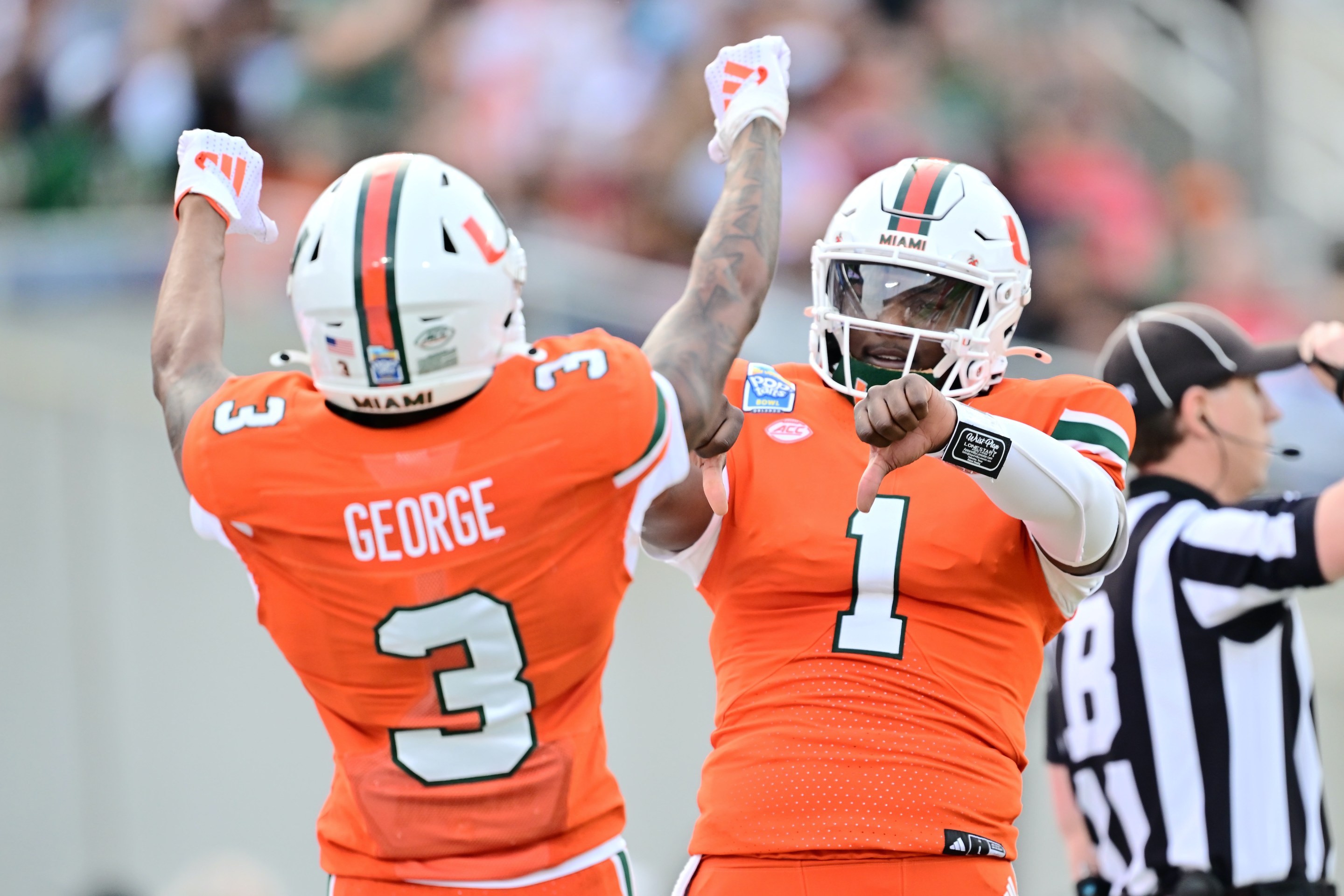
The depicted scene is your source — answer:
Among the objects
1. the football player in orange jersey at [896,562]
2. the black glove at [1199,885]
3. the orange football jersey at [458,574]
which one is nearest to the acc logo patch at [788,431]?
the football player in orange jersey at [896,562]

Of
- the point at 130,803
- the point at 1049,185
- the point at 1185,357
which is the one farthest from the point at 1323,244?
the point at 130,803

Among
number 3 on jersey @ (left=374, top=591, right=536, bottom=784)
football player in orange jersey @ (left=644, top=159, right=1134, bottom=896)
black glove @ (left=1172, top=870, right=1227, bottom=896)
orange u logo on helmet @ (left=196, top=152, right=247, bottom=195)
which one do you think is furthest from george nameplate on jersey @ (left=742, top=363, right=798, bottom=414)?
black glove @ (left=1172, top=870, right=1227, bottom=896)

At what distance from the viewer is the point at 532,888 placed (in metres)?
2.63

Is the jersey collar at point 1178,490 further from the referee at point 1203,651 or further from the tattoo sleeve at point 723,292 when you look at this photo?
the tattoo sleeve at point 723,292

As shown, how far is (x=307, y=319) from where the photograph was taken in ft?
8.52

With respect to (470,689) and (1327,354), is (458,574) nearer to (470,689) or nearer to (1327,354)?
(470,689)

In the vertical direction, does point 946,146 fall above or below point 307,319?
above

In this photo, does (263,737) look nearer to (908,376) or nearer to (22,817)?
(22,817)

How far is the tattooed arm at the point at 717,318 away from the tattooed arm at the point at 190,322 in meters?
0.80

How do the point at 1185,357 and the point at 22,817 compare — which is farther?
the point at 22,817

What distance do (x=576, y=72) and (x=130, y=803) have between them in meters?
4.33

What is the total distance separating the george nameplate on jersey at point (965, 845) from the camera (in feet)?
9.31

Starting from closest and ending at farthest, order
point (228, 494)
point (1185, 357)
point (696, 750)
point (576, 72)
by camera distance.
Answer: point (228, 494)
point (1185, 357)
point (696, 750)
point (576, 72)

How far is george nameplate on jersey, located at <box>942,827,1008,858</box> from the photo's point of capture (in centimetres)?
284
